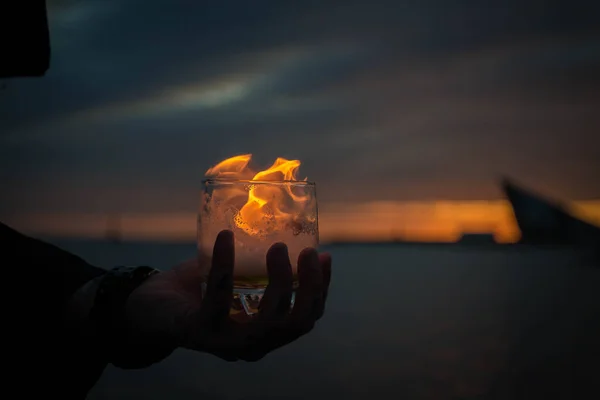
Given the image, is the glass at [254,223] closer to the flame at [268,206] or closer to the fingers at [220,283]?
the flame at [268,206]


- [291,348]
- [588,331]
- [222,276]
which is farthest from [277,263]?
[588,331]

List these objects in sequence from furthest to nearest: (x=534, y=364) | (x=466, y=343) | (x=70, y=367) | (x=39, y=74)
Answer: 1. (x=466, y=343)
2. (x=534, y=364)
3. (x=70, y=367)
4. (x=39, y=74)

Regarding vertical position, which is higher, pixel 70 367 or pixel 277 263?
pixel 277 263

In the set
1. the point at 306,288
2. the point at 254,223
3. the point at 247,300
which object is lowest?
the point at 247,300

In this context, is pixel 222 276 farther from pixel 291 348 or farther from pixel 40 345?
pixel 291 348

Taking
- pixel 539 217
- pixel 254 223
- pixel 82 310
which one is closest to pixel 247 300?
pixel 254 223

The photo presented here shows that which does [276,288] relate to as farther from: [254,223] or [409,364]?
[409,364]
